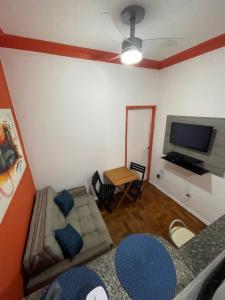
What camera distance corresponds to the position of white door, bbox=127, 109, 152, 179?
3.25m

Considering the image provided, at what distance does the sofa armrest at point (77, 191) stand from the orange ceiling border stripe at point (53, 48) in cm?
229

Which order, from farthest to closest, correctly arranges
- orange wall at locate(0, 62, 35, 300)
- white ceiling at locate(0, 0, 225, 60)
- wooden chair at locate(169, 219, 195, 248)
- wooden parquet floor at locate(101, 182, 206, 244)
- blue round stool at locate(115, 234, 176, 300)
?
wooden parquet floor at locate(101, 182, 206, 244)
wooden chair at locate(169, 219, 195, 248)
white ceiling at locate(0, 0, 225, 60)
orange wall at locate(0, 62, 35, 300)
blue round stool at locate(115, 234, 176, 300)

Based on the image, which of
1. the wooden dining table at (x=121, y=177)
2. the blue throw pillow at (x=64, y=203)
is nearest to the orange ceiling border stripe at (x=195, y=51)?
the wooden dining table at (x=121, y=177)

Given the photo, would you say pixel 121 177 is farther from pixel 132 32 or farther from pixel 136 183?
pixel 132 32

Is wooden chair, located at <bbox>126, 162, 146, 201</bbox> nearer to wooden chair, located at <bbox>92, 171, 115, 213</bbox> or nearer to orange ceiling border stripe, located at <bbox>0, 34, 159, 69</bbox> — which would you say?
wooden chair, located at <bbox>92, 171, 115, 213</bbox>

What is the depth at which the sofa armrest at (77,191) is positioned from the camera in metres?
2.66

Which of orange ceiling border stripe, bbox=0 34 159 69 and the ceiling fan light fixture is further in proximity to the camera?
orange ceiling border stripe, bbox=0 34 159 69

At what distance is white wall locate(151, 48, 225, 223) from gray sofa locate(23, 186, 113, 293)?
1.86 m

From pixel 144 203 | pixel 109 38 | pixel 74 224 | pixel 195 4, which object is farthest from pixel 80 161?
pixel 195 4

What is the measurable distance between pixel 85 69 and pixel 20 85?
104 cm

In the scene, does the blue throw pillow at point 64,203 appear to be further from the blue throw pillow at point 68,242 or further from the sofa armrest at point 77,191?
the blue throw pillow at point 68,242

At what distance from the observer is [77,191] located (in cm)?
270

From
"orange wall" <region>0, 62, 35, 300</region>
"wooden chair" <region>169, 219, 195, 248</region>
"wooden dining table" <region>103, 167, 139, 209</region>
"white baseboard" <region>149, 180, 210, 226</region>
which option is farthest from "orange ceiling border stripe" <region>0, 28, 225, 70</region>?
"white baseboard" <region>149, 180, 210, 226</region>

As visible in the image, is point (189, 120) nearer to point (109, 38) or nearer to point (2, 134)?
point (109, 38)
